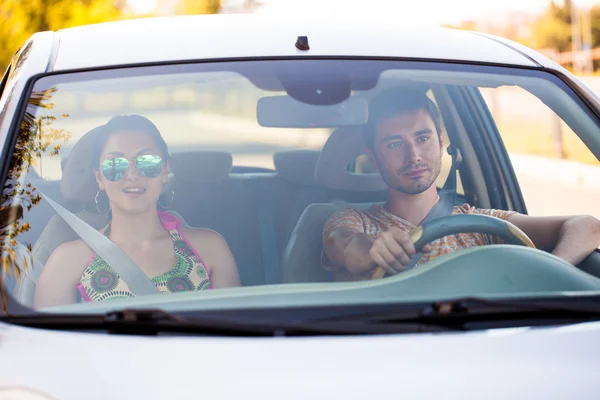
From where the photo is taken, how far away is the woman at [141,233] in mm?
2420

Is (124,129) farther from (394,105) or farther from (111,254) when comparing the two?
(394,105)

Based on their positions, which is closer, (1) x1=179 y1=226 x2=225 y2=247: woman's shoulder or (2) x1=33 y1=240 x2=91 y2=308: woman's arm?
(2) x1=33 y1=240 x2=91 y2=308: woman's arm

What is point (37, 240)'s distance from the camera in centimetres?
230

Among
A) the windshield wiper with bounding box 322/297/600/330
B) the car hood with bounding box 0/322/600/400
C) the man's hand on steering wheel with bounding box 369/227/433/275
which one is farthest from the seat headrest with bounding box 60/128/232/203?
the windshield wiper with bounding box 322/297/600/330

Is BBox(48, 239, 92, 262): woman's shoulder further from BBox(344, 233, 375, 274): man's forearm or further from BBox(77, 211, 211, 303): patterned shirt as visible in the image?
BBox(344, 233, 375, 274): man's forearm

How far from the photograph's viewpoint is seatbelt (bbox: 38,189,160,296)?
92.6 inches

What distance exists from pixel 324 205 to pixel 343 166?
30cm

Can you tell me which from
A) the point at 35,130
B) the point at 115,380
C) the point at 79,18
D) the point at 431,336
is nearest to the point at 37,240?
the point at 35,130

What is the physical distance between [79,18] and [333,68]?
18.3 metres

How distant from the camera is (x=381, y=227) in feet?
9.12

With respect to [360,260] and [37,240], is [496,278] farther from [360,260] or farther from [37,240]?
[37,240]

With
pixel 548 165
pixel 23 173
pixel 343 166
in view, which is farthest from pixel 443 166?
pixel 548 165

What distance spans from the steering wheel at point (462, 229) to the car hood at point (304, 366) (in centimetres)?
57

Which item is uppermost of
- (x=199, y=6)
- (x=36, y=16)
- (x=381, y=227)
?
(x=199, y=6)
